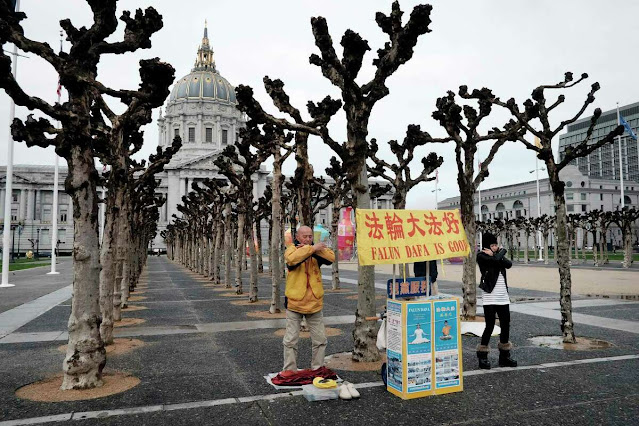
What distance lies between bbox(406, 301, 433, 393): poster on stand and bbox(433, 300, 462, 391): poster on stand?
0.37 feet

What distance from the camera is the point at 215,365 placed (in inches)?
310

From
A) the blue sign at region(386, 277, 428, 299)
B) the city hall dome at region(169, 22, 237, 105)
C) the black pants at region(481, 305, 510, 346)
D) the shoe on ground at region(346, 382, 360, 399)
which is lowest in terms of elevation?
the shoe on ground at region(346, 382, 360, 399)

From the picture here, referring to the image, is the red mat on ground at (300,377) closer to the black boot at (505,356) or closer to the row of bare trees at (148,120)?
the row of bare trees at (148,120)

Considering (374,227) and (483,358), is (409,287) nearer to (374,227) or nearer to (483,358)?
(374,227)

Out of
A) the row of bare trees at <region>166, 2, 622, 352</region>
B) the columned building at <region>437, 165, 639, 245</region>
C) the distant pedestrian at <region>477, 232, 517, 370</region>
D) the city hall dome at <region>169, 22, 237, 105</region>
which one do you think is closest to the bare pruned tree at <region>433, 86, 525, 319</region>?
the row of bare trees at <region>166, 2, 622, 352</region>

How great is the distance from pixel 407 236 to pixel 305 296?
68.2 inches

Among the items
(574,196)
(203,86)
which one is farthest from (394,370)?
(203,86)

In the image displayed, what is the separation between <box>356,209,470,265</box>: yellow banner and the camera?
668cm

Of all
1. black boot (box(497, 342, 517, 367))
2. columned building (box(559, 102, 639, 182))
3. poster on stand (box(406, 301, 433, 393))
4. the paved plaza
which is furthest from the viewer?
columned building (box(559, 102, 639, 182))

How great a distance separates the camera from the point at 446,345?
6.36 m

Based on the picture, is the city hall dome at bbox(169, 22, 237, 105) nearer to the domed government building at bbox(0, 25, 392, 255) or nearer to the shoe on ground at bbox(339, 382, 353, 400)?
the domed government building at bbox(0, 25, 392, 255)

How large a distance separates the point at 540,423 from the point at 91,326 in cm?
597

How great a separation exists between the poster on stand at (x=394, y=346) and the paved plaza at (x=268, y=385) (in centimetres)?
23

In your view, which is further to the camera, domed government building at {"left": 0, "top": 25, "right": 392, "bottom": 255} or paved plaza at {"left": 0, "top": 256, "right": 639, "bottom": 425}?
domed government building at {"left": 0, "top": 25, "right": 392, "bottom": 255}
